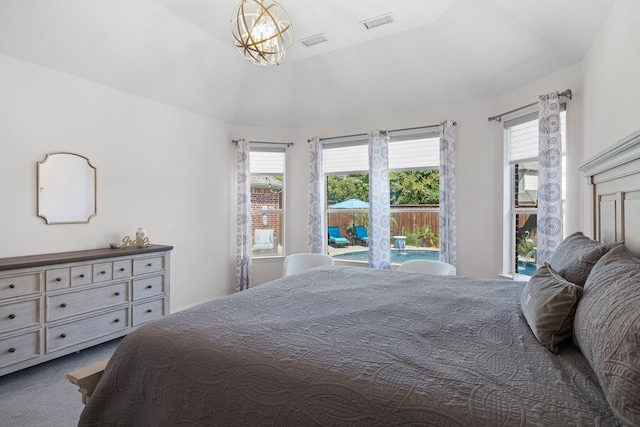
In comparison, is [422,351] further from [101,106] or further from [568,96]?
[101,106]

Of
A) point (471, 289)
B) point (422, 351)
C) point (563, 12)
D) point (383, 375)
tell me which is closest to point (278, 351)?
point (383, 375)

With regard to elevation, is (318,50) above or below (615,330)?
above

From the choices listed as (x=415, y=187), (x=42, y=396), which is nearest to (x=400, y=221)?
(x=415, y=187)

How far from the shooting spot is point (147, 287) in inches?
136

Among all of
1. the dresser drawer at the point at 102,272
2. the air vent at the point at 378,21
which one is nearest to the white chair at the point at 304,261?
the dresser drawer at the point at 102,272

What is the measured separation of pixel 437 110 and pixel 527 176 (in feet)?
4.26

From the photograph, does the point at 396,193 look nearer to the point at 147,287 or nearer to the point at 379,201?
the point at 379,201

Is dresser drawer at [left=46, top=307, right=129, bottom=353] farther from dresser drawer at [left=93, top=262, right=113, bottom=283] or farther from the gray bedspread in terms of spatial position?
the gray bedspread

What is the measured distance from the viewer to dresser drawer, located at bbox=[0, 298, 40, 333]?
245cm

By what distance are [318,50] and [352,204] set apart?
2.07 metres

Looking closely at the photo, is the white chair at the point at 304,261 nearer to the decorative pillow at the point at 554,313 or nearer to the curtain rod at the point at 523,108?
the curtain rod at the point at 523,108

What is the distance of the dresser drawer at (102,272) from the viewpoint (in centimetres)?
303

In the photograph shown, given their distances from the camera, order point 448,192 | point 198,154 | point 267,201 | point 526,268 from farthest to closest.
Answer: point 267,201, point 198,154, point 448,192, point 526,268

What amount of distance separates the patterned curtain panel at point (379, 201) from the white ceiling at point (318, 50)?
468 mm
